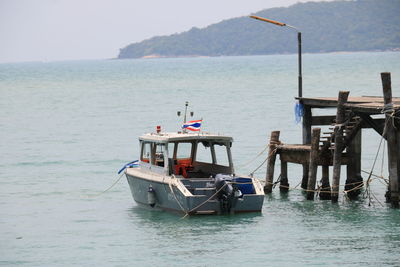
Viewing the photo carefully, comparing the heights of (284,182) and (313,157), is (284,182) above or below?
below

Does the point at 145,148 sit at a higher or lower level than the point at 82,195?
higher

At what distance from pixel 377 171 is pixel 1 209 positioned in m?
14.7

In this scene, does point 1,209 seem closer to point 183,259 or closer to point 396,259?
point 183,259

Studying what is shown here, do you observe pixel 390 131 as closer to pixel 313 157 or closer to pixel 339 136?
pixel 339 136

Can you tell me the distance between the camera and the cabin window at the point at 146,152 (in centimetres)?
2881

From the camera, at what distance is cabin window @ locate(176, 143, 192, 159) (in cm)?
2906

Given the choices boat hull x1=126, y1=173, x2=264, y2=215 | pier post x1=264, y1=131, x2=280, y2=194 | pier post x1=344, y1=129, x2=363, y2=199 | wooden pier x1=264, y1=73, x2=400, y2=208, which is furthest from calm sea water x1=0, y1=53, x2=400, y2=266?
wooden pier x1=264, y1=73, x2=400, y2=208

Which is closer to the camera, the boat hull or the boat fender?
the boat hull

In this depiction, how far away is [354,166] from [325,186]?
121cm

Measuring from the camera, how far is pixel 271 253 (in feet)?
75.9

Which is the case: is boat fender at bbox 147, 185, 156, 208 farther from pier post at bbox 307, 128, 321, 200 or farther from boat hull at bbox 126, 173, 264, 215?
pier post at bbox 307, 128, 321, 200

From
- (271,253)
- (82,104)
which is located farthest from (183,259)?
(82,104)

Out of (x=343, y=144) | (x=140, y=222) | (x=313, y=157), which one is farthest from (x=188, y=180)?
(x=343, y=144)

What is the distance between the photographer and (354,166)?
29141mm
